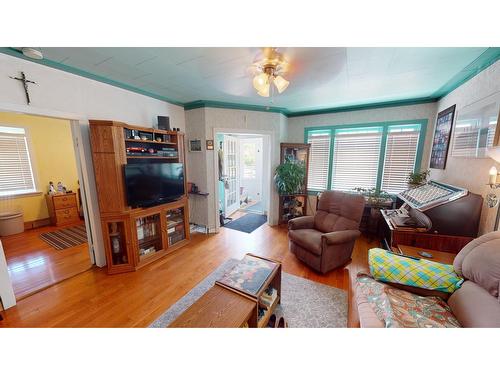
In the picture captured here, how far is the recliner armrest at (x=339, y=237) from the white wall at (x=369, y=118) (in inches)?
83.5

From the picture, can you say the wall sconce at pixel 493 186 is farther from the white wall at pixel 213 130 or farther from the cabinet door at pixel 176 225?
the cabinet door at pixel 176 225

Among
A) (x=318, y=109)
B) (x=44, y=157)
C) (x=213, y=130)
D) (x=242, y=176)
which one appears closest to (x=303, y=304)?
(x=213, y=130)

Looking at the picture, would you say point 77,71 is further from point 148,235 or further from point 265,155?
point 265,155

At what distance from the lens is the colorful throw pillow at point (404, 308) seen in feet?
3.01

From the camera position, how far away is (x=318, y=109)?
11.9ft

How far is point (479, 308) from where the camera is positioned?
3.03ft

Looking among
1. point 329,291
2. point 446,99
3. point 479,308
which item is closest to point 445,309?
point 479,308

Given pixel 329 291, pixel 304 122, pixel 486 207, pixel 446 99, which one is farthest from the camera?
pixel 304 122

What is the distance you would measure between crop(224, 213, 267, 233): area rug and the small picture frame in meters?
1.68

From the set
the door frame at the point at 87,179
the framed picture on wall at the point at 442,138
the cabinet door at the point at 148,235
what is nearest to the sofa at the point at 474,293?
the framed picture on wall at the point at 442,138

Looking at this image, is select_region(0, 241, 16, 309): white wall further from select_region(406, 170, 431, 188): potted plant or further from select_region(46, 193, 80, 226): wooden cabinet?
select_region(406, 170, 431, 188): potted plant

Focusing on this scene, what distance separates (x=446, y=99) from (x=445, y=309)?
2.90 metres
